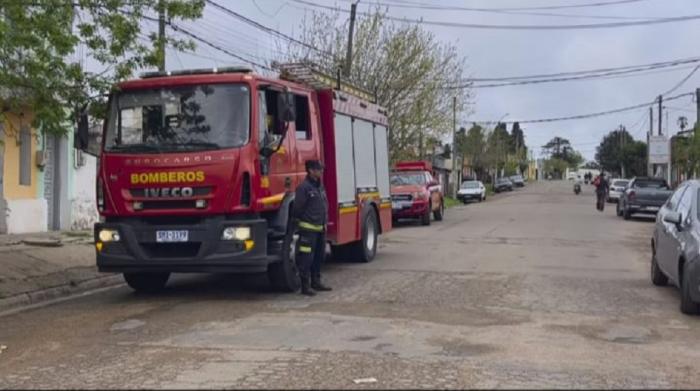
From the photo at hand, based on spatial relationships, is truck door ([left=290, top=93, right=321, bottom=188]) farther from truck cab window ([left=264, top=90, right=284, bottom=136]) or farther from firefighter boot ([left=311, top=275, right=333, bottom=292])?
firefighter boot ([left=311, top=275, right=333, bottom=292])

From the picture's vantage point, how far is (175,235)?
10461 millimetres

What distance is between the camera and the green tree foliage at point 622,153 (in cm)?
8888

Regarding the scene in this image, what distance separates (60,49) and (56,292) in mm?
3578

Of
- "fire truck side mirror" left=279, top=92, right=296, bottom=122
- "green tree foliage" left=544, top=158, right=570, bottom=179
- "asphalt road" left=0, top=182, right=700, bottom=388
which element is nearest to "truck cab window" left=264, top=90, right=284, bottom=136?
"fire truck side mirror" left=279, top=92, right=296, bottom=122

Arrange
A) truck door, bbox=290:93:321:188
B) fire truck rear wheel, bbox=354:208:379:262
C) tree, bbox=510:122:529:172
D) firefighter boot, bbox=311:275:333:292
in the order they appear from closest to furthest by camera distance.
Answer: firefighter boot, bbox=311:275:333:292
truck door, bbox=290:93:321:188
fire truck rear wheel, bbox=354:208:379:262
tree, bbox=510:122:529:172

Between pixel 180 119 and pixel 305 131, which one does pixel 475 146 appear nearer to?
pixel 305 131

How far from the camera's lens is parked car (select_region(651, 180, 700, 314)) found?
9.68 m

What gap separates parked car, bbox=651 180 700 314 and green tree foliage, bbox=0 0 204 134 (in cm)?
714

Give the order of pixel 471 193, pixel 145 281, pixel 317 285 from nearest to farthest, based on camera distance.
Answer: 1. pixel 317 285
2. pixel 145 281
3. pixel 471 193

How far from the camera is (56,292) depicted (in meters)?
12.0

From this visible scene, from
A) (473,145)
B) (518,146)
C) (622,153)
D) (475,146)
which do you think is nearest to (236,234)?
(473,145)

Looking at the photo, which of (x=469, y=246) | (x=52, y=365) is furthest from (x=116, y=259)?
(x=469, y=246)

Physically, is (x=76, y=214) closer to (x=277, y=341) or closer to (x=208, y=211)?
(x=208, y=211)

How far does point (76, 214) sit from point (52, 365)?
1517 centimetres
